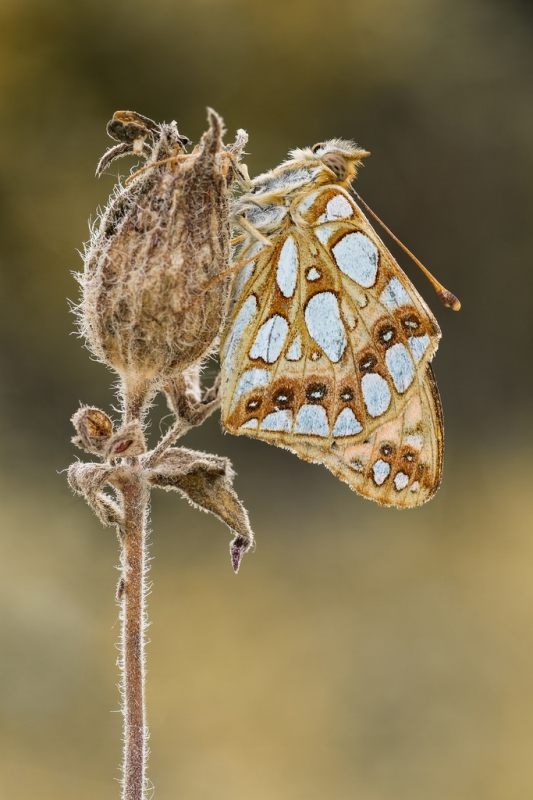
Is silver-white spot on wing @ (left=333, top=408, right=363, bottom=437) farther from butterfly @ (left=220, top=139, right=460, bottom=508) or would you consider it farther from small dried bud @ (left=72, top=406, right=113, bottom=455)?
small dried bud @ (left=72, top=406, right=113, bottom=455)

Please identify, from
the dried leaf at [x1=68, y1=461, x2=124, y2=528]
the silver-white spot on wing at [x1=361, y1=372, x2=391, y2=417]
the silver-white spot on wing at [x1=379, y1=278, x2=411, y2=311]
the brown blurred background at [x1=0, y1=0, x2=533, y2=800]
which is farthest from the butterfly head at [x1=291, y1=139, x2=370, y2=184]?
the brown blurred background at [x1=0, y1=0, x2=533, y2=800]

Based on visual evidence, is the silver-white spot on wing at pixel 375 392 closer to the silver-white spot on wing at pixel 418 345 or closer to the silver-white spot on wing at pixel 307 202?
the silver-white spot on wing at pixel 418 345

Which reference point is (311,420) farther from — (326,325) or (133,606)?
(133,606)

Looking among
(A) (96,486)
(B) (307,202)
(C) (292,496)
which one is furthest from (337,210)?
(C) (292,496)

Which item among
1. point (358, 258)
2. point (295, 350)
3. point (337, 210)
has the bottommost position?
point (295, 350)

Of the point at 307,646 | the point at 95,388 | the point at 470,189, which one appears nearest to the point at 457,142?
the point at 470,189

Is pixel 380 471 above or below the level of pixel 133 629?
above

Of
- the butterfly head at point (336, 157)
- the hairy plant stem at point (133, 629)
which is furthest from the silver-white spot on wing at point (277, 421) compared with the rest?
the butterfly head at point (336, 157)
